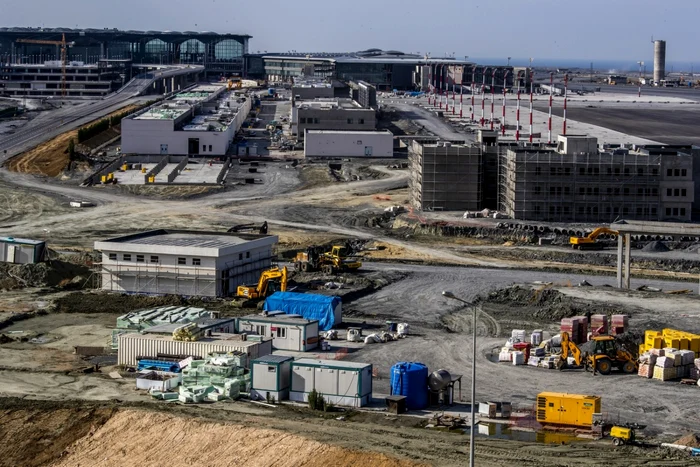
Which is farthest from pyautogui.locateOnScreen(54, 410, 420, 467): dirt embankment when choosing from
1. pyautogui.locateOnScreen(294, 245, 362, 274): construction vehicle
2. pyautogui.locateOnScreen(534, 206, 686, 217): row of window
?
pyautogui.locateOnScreen(534, 206, 686, 217): row of window

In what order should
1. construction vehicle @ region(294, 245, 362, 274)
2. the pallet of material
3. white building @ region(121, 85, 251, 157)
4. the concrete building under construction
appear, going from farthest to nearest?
white building @ region(121, 85, 251, 157), the concrete building under construction, construction vehicle @ region(294, 245, 362, 274), the pallet of material

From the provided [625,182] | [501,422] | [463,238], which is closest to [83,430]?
[501,422]

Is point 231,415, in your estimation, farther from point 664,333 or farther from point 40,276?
point 40,276

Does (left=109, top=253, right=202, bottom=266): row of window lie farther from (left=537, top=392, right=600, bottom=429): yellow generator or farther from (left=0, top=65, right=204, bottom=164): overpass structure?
(left=0, top=65, right=204, bottom=164): overpass structure

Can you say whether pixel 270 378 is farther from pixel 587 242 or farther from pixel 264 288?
pixel 587 242

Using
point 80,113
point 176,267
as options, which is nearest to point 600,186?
point 176,267
